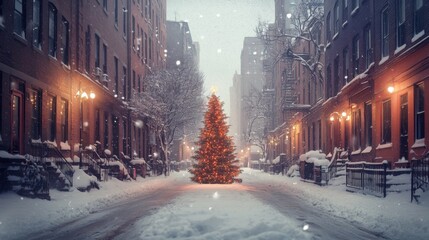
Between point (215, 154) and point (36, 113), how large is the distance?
11.1 meters

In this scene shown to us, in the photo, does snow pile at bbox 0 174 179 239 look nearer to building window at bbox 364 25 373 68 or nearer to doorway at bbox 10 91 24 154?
doorway at bbox 10 91 24 154

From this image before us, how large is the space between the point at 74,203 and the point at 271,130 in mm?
52018

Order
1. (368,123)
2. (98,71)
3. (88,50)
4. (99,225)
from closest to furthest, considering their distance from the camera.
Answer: (99,225), (368,123), (88,50), (98,71)

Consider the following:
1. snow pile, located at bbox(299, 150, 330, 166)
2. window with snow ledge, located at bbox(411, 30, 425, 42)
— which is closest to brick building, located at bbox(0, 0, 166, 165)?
snow pile, located at bbox(299, 150, 330, 166)

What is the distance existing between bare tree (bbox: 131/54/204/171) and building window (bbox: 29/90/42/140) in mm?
18337

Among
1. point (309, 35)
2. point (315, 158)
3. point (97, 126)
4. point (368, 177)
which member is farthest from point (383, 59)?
point (97, 126)

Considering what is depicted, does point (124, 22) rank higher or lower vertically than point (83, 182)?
higher

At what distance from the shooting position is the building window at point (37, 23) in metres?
19.6

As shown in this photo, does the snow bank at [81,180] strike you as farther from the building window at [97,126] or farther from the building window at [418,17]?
the building window at [418,17]

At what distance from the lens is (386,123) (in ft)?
69.5

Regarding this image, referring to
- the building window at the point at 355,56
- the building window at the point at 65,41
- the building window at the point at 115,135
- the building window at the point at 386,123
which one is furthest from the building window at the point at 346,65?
the building window at the point at 115,135

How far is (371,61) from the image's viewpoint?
23.1m

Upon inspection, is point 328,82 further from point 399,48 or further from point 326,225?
point 326,225

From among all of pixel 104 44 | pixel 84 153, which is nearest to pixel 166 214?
pixel 84 153
